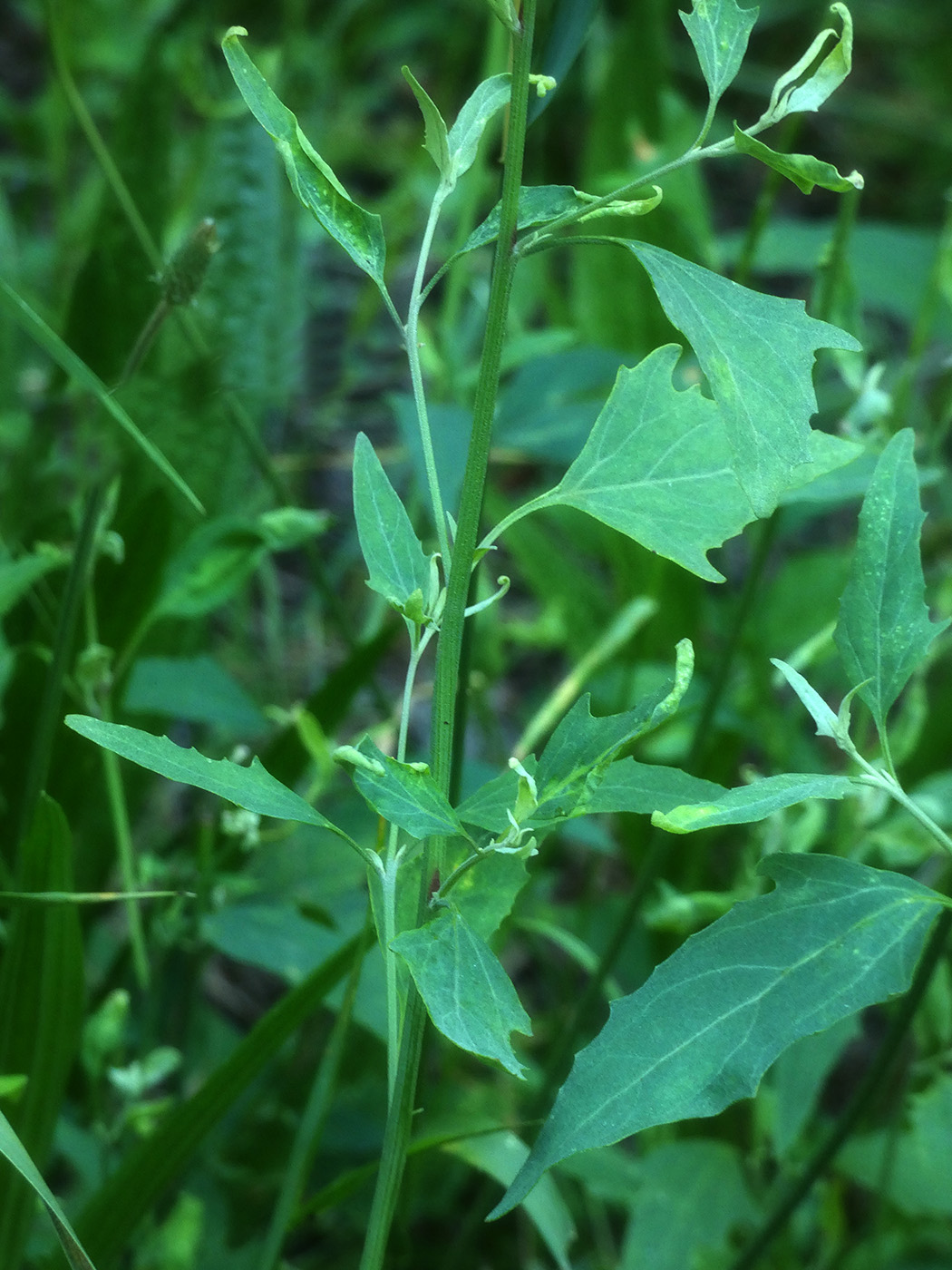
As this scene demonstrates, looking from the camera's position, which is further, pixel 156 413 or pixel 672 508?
pixel 156 413

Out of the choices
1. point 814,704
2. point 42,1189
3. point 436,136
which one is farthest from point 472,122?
point 42,1189

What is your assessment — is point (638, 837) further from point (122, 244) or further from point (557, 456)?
point (122, 244)

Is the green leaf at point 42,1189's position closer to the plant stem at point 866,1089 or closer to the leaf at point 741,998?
the leaf at point 741,998

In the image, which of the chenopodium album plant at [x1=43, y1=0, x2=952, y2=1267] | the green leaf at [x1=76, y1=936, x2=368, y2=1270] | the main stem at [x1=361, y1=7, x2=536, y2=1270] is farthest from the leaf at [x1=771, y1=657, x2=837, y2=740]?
the green leaf at [x1=76, y1=936, x2=368, y2=1270]

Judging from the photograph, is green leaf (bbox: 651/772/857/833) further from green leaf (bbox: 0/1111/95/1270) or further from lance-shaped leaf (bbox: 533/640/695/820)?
green leaf (bbox: 0/1111/95/1270)

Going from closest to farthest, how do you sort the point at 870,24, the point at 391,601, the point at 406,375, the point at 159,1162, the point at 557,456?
the point at 391,601 < the point at 159,1162 < the point at 557,456 < the point at 406,375 < the point at 870,24

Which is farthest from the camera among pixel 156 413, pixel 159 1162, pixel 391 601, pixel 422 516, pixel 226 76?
pixel 226 76

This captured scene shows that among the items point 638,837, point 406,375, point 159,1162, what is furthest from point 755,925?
point 406,375

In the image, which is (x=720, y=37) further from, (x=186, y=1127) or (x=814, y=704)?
(x=186, y=1127)
